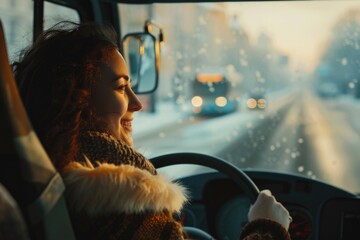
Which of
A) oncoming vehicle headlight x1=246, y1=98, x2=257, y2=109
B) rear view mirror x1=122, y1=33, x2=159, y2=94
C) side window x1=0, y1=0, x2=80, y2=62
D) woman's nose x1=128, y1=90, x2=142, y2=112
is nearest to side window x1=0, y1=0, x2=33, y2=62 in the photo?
side window x1=0, y1=0, x2=80, y2=62

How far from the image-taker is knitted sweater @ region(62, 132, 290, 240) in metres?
1.50

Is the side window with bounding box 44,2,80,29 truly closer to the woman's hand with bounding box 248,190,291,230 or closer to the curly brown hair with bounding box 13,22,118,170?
the curly brown hair with bounding box 13,22,118,170

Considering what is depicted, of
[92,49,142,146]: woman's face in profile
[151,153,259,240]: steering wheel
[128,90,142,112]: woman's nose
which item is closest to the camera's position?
[92,49,142,146]: woman's face in profile

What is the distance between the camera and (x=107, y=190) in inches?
59.0

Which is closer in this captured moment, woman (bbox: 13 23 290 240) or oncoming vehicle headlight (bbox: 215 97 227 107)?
woman (bbox: 13 23 290 240)

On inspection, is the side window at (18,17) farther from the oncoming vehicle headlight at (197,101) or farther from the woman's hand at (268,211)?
the oncoming vehicle headlight at (197,101)

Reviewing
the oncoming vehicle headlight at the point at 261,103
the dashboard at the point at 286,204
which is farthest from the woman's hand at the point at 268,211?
the oncoming vehicle headlight at the point at 261,103

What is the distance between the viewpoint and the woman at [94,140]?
4.94 ft

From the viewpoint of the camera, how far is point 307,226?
3713 mm

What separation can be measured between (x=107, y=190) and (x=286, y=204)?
2.47m

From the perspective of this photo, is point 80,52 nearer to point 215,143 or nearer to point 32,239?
point 32,239

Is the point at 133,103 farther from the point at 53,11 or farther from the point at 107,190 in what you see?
the point at 53,11

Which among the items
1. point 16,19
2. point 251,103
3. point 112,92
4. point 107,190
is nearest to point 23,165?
point 107,190

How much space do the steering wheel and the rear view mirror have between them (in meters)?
1.12
